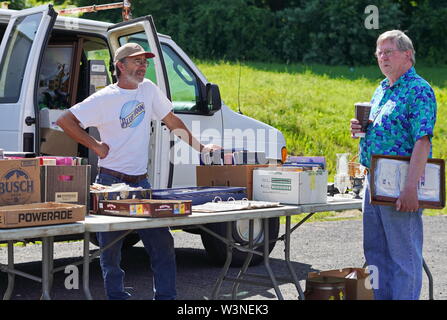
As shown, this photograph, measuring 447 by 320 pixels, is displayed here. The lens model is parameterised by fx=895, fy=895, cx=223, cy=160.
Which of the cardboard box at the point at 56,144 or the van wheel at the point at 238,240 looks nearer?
the cardboard box at the point at 56,144

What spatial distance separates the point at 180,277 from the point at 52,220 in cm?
369

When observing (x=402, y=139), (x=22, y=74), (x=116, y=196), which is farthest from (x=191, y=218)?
(x=22, y=74)

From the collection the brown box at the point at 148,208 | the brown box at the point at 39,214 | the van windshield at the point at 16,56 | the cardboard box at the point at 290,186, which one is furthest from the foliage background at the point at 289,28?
the brown box at the point at 39,214

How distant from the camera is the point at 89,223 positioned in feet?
15.5

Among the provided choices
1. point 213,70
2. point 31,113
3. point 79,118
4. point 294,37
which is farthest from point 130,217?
point 294,37

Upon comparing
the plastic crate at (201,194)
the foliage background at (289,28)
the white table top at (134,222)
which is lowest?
the white table top at (134,222)

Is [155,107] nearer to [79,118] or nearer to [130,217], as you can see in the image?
[79,118]

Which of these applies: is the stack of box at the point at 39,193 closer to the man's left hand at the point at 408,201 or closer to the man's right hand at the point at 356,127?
the man's right hand at the point at 356,127

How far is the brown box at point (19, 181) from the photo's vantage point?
4.84 m

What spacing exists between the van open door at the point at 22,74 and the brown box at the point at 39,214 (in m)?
2.52

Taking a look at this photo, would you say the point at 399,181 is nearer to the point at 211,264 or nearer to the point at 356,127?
the point at 356,127

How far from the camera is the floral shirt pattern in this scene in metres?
5.31

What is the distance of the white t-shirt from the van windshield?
1706mm

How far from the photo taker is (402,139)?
541 centimetres
